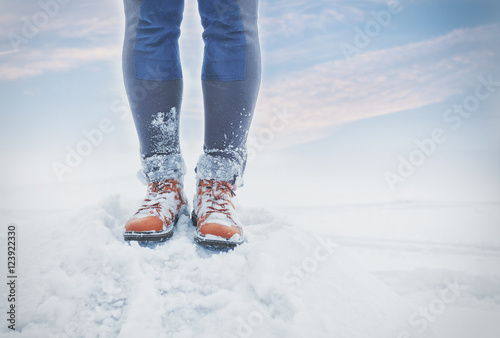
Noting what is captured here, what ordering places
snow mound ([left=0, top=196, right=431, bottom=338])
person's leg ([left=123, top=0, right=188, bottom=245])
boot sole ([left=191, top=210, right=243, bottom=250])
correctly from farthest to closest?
1. person's leg ([left=123, top=0, right=188, bottom=245])
2. boot sole ([left=191, top=210, right=243, bottom=250])
3. snow mound ([left=0, top=196, right=431, bottom=338])

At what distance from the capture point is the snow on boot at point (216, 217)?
92 centimetres

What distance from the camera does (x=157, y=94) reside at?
1.05 metres

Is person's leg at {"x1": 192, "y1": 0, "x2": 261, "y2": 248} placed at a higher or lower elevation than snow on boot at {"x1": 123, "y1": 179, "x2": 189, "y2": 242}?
higher

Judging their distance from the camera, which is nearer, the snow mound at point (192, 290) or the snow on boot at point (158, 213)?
the snow mound at point (192, 290)

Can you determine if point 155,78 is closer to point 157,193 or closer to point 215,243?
point 157,193

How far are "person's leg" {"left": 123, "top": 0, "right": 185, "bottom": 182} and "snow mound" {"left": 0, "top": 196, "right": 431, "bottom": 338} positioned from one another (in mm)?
279

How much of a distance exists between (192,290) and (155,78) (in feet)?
2.22

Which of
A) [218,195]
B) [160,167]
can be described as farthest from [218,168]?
[160,167]

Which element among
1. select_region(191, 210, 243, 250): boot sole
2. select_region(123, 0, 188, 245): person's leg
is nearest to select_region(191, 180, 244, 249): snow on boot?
select_region(191, 210, 243, 250): boot sole

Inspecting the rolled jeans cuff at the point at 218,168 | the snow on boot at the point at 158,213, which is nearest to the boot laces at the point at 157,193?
the snow on boot at the point at 158,213

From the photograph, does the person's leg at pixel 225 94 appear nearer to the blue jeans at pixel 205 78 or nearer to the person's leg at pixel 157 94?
the blue jeans at pixel 205 78

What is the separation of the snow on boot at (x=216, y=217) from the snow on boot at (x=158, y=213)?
0.25 ft

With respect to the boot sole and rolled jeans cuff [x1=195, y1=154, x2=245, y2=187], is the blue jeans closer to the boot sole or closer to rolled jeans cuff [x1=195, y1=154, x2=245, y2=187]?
rolled jeans cuff [x1=195, y1=154, x2=245, y2=187]

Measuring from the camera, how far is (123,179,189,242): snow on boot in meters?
0.94
